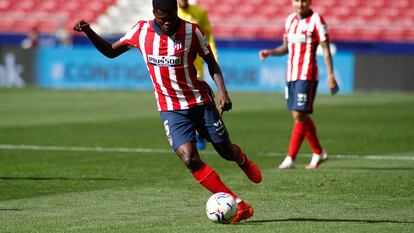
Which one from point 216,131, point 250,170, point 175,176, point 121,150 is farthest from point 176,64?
point 121,150

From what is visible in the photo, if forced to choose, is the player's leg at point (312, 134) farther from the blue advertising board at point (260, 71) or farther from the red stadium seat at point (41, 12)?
the red stadium seat at point (41, 12)

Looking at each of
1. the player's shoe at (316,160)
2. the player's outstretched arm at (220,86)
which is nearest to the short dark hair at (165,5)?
the player's outstretched arm at (220,86)

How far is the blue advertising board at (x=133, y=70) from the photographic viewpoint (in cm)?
2895

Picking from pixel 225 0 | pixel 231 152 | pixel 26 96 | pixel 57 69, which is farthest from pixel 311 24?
pixel 225 0

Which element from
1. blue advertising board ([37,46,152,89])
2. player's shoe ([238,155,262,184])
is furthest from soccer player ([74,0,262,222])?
blue advertising board ([37,46,152,89])

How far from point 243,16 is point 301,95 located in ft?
77.6

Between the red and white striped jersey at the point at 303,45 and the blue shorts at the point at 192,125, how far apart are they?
4190mm

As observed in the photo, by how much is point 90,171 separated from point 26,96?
592 inches

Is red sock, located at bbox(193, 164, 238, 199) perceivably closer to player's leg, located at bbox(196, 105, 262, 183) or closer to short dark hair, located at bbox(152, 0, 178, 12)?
player's leg, located at bbox(196, 105, 262, 183)

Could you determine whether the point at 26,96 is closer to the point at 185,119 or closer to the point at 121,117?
the point at 121,117

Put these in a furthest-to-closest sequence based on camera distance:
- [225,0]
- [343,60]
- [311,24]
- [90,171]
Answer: [225,0] < [343,60] < [311,24] < [90,171]

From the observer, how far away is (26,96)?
85.9ft

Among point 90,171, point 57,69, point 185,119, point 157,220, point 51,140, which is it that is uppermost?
point 185,119

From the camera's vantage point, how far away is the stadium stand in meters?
33.4
